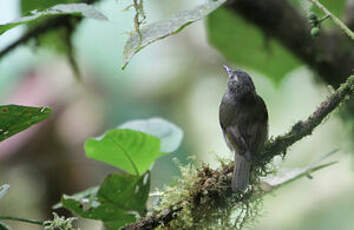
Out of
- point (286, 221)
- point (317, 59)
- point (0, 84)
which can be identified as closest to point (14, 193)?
point (0, 84)

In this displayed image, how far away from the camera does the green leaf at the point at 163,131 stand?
233 cm

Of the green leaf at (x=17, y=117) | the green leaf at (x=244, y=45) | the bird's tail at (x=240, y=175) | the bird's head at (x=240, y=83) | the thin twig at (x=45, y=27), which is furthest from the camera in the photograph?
the green leaf at (x=244, y=45)

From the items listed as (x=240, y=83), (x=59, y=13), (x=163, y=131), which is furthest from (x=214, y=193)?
(x=240, y=83)

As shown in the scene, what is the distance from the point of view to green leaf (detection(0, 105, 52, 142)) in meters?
1.66

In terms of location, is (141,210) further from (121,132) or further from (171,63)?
(171,63)

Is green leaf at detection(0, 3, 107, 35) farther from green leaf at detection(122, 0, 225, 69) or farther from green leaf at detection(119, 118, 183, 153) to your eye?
green leaf at detection(119, 118, 183, 153)

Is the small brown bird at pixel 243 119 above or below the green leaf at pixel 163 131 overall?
below

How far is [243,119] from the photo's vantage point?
2.85 meters

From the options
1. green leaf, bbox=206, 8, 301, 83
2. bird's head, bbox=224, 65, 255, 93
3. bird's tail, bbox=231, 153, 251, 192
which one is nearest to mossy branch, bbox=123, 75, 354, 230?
bird's tail, bbox=231, 153, 251, 192

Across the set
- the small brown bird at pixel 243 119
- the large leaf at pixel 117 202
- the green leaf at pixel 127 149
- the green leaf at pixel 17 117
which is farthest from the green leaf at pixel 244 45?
the green leaf at pixel 17 117

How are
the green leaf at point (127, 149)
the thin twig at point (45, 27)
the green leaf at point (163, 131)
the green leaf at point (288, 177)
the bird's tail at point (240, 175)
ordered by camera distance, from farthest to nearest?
1. the thin twig at point (45, 27)
2. the green leaf at point (163, 131)
3. the green leaf at point (127, 149)
4. the green leaf at point (288, 177)
5. the bird's tail at point (240, 175)

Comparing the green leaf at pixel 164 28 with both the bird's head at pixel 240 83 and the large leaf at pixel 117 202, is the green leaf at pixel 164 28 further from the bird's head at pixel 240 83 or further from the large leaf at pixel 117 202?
the bird's head at pixel 240 83

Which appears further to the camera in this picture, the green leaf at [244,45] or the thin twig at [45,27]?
the green leaf at [244,45]

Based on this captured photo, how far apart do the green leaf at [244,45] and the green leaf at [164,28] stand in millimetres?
1841
